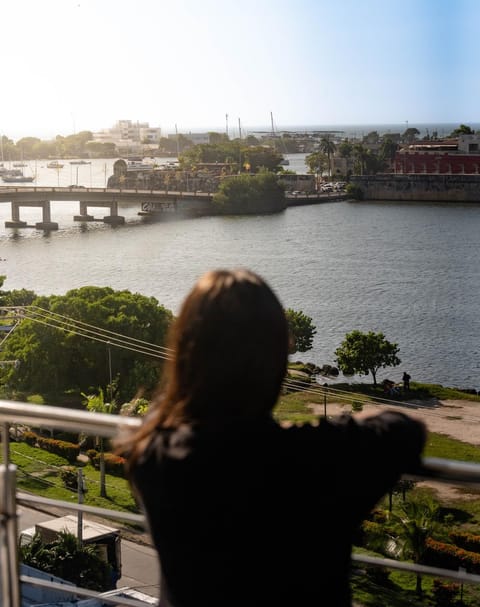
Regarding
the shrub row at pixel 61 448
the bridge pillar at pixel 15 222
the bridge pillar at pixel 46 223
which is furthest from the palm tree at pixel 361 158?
the shrub row at pixel 61 448

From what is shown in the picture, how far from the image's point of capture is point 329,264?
12906 millimetres

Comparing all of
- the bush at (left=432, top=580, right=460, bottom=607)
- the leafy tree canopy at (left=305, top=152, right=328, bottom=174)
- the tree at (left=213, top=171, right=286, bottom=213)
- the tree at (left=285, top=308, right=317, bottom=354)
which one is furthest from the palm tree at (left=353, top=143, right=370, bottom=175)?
the bush at (left=432, top=580, right=460, bottom=607)

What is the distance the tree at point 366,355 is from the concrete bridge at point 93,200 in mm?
11654

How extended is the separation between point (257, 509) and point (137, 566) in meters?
1.69

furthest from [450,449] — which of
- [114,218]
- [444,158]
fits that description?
[444,158]

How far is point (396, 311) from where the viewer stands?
9.70m

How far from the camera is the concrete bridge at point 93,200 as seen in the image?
18344mm

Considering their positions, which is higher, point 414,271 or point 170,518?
point 170,518

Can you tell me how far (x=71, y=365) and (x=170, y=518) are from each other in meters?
6.19

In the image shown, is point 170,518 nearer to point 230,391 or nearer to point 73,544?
point 230,391

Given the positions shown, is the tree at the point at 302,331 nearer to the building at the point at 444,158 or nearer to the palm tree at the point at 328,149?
the building at the point at 444,158

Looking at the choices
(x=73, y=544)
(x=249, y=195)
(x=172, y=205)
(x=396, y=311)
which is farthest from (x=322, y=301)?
(x=172, y=205)

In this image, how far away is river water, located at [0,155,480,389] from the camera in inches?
341

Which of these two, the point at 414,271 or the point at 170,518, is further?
the point at 414,271
